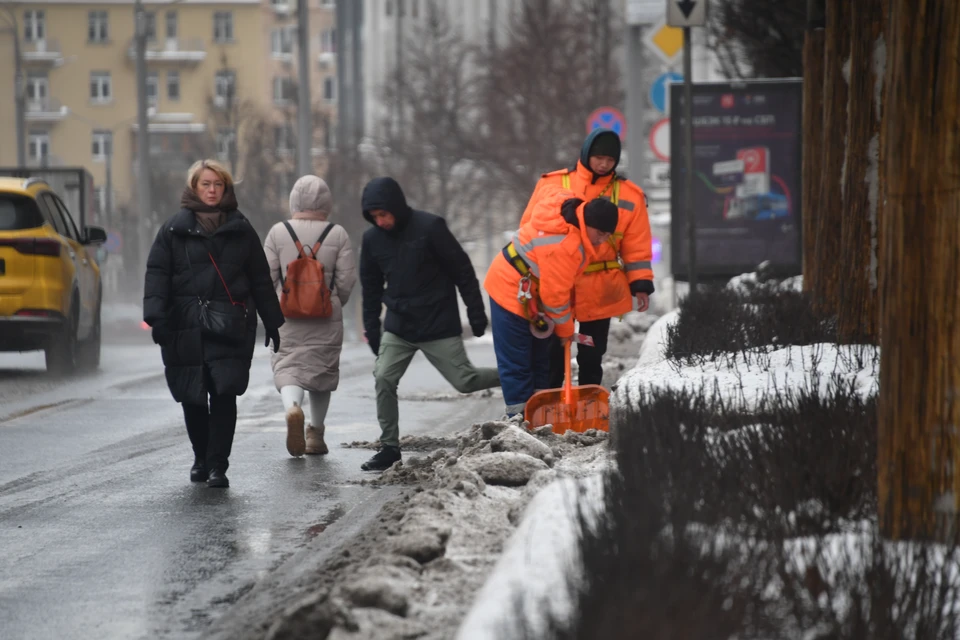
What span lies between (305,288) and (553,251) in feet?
4.62

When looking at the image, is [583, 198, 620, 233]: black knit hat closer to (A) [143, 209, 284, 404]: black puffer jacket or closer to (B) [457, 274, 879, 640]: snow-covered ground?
(B) [457, 274, 879, 640]: snow-covered ground

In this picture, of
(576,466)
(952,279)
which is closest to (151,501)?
(576,466)

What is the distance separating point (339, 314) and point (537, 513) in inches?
205

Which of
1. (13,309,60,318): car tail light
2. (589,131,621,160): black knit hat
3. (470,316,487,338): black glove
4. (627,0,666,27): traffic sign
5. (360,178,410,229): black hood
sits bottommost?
(13,309,60,318): car tail light

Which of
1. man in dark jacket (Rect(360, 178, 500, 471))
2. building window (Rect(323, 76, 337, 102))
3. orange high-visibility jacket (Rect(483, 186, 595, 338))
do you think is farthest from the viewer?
building window (Rect(323, 76, 337, 102))

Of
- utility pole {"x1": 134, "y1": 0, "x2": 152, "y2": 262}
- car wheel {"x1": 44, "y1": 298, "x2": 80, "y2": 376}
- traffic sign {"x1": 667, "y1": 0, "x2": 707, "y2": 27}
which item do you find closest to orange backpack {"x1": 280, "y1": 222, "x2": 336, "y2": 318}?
traffic sign {"x1": 667, "y1": 0, "x2": 707, "y2": 27}

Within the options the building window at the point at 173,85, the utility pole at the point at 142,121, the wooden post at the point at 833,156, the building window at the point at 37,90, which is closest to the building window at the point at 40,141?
the building window at the point at 37,90

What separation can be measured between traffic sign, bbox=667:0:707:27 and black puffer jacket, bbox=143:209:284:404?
7026 mm

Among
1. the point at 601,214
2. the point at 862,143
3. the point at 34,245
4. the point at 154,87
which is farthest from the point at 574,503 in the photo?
the point at 154,87

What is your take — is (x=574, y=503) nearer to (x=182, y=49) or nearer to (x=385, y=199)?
(x=385, y=199)

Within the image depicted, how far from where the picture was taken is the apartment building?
3903 inches

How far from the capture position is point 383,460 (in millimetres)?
9219

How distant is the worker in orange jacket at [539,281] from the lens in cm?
920

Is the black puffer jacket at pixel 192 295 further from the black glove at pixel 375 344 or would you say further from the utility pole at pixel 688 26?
the utility pole at pixel 688 26
